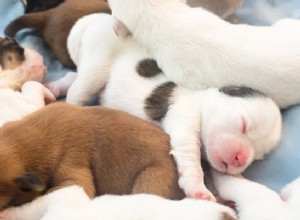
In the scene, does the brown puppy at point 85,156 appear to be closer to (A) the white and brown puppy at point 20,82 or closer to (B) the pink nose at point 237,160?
(B) the pink nose at point 237,160

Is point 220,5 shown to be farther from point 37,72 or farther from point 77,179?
point 77,179

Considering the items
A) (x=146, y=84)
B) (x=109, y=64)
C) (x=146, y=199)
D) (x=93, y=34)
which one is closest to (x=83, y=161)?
(x=146, y=199)

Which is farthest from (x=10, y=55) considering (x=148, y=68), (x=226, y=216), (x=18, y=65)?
(x=226, y=216)

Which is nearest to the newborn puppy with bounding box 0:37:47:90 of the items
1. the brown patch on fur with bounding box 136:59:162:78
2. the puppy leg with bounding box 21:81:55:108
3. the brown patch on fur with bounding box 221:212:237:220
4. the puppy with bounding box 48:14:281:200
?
the puppy leg with bounding box 21:81:55:108

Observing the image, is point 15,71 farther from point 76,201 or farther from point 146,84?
point 76,201

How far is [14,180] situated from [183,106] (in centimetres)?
69

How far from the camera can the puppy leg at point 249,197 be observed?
1.52 metres

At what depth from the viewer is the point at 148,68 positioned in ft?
6.85

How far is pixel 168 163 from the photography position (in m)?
1.72

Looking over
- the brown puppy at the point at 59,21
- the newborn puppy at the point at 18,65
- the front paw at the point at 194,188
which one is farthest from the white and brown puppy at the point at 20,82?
the front paw at the point at 194,188

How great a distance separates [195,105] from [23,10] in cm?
150

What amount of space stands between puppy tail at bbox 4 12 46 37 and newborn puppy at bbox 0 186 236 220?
129 centimetres

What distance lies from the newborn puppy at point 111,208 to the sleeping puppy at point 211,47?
584 mm

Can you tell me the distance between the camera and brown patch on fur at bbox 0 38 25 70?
7.98ft
